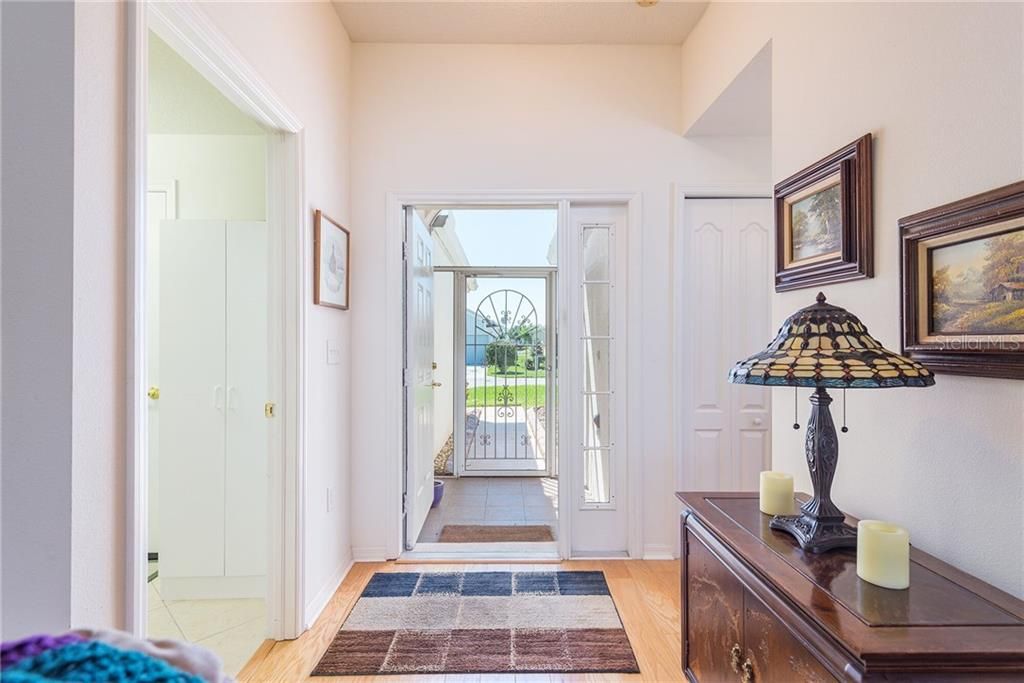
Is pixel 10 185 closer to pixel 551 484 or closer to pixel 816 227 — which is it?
pixel 816 227

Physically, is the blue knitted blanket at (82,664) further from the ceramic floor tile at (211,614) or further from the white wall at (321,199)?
the ceramic floor tile at (211,614)

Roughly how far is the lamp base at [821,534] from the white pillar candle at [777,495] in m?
0.17

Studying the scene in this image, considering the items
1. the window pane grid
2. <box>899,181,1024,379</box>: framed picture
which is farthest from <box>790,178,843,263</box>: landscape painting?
the window pane grid

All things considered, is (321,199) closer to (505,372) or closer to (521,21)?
(521,21)

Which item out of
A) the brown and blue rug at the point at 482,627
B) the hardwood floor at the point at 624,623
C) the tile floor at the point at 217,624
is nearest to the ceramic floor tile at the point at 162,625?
the tile floor at the point at 217,624

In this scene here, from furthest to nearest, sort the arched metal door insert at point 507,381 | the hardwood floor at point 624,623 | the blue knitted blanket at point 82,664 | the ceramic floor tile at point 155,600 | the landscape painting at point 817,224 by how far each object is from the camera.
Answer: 1. the arched metal door insert at point 507,381
2. the ceramic floor tile at point 155,600
3. the hardwood floor at point 624,623
4. the landscape painting at point 817,224
5. the blue knitted blanket at point 82,664

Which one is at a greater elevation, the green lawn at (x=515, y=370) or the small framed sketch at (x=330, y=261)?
the small framed sketch at (x=330, y=261)

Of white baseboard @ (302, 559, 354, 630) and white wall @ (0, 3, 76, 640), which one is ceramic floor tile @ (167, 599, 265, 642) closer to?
white baseboard @ (302, 559, 354, 630)

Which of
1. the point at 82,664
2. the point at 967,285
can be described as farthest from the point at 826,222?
the point at 82,664

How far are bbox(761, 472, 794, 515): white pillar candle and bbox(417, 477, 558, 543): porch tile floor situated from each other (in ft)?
6.94

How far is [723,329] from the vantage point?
298 centimetres

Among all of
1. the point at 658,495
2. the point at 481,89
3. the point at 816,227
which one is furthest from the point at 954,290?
the point at 481,89

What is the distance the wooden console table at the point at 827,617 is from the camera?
32.1 inches

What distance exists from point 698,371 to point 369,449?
1940 mm
